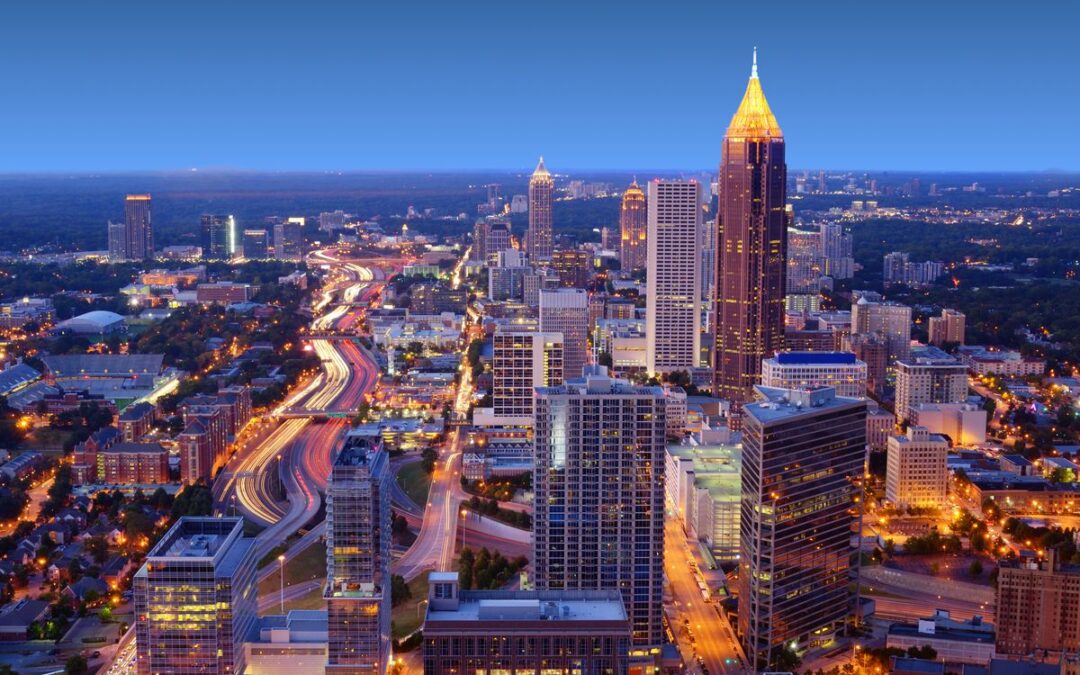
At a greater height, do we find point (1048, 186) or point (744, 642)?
point (1048, 186)

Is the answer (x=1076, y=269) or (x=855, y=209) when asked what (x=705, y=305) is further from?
(x=855, y=209)

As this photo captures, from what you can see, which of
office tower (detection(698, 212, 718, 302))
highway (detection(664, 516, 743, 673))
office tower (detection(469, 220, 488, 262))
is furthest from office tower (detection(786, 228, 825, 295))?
highway (detection(664, 516, 743, 673))

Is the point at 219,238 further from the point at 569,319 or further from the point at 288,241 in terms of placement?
the point at 569,319

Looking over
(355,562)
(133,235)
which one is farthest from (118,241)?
(355,562)

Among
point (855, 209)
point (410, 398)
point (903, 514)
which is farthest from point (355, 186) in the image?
point (903, 514)

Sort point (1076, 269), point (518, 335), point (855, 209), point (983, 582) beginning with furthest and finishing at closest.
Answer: point (855, 209)
point (1076, 269)
point (518, 335)
point (983, 582)

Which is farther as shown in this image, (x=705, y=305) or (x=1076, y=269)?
(x=1076, y=269)

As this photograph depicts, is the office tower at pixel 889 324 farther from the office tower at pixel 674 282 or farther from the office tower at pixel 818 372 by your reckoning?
the office tower at pixel 818 372
